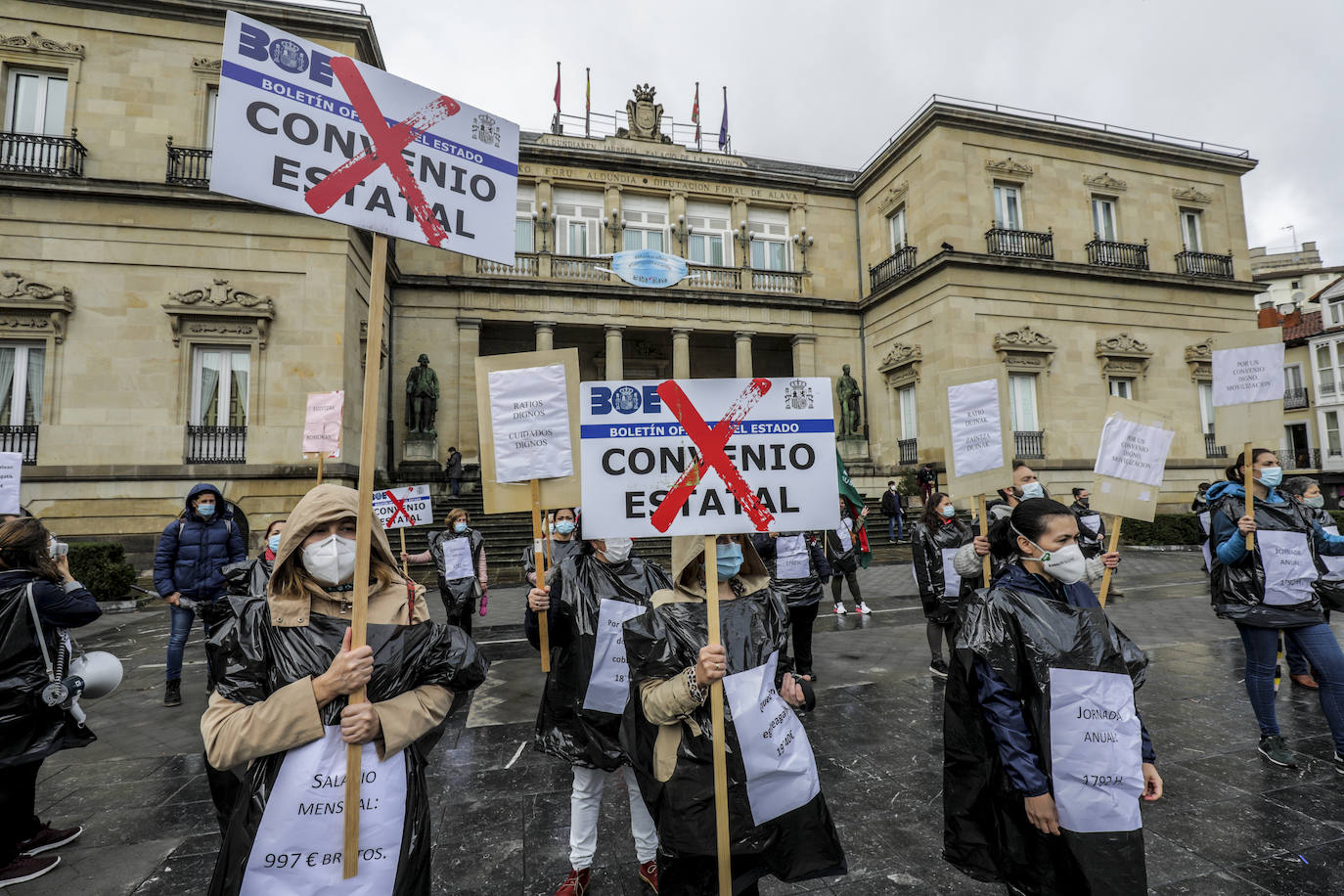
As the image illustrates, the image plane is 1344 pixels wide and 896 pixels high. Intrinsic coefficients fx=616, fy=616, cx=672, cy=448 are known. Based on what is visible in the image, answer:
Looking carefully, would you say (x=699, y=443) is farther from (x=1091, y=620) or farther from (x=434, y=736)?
(x=1091, y=620)

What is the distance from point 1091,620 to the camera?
248 cm

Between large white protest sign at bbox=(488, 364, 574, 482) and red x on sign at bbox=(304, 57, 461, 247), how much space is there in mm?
1453

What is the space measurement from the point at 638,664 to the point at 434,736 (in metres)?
0.79

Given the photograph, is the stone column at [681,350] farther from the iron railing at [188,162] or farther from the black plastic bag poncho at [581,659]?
the black plastic bag poncho at [581,659]

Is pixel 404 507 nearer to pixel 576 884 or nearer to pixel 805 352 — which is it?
pixel 576 884

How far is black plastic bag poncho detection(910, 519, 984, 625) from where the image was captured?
6098mm

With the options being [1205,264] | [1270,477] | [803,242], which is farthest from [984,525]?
[1205,264]

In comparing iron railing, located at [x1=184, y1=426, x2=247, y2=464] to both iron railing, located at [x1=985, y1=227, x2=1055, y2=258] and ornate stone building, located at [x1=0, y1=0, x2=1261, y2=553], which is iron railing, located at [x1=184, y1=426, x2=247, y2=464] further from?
iron railing, located at [x1=985, y1=227, x2=1055, y2=258]

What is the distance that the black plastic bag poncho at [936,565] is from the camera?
610 centimetres

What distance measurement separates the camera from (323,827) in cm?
190

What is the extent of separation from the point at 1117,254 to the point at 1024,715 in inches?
973

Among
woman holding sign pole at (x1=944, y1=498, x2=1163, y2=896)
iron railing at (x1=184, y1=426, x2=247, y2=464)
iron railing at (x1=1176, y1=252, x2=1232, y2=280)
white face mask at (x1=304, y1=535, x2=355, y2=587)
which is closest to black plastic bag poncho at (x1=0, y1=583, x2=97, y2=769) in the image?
white face mask at (x1=304, y1=535, x2=355, y2=587)

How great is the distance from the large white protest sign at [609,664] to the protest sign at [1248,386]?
4.48 meters

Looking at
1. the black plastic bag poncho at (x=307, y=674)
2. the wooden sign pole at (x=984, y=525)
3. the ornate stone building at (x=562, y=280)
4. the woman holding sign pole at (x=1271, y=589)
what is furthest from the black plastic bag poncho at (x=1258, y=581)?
the ornate stone building at (x=562, y=280)
